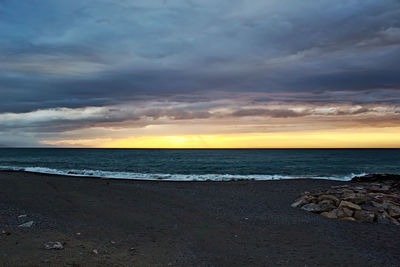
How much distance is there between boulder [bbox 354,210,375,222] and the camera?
1179 centimetres

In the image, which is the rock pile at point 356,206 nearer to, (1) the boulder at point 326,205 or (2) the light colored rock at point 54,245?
(1) the boulder at point 326,205

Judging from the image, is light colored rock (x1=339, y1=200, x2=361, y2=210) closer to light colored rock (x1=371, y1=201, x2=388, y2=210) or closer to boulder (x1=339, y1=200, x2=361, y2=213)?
boulder (x1=339, y1=200, x2=361, y2=213)

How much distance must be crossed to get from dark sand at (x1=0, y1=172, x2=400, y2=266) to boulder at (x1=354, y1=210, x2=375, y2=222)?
0.53m

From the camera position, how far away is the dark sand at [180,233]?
23.9ft

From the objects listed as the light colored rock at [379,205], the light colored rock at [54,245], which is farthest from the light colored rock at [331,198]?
the light colored rock at [54,245]

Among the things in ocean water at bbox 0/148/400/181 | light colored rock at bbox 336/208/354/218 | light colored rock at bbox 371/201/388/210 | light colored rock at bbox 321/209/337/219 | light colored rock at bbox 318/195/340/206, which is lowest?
ocean water at bbox 0/148/400/181

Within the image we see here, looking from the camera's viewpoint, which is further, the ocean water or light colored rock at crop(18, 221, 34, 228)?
the ocean water

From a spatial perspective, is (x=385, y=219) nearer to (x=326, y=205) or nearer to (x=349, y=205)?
(x=349, y=205)

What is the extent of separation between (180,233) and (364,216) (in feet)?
24.7

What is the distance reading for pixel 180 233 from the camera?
9727 mm

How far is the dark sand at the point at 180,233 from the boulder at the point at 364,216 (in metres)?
0.53

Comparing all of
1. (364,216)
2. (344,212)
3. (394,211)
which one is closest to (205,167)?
(344,212)

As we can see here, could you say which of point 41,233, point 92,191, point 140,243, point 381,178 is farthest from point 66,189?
point 381,178

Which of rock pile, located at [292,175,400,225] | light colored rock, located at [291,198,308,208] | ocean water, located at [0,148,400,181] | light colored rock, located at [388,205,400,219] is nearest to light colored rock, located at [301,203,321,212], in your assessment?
rock pile, located at [292,175,400,225]
